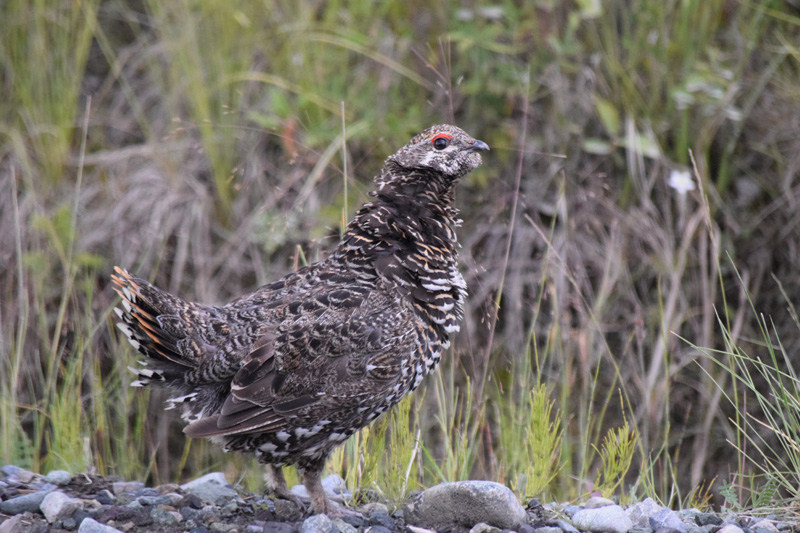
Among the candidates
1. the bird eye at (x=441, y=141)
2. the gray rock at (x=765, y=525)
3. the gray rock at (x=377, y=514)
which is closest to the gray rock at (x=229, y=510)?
the gray rock at (x=377, y=514)

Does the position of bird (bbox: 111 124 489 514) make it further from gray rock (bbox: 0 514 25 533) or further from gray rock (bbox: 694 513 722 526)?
gray rock (bbox: 694 513 722 526)

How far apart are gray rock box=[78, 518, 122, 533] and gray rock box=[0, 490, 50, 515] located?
39 cm

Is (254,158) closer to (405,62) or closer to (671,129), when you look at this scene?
(405,62)

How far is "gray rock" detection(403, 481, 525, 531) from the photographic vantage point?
301 cm

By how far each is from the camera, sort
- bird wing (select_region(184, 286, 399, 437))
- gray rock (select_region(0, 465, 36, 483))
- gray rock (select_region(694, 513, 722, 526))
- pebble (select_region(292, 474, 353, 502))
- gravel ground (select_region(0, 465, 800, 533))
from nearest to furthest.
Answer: gravel ground (select_region(0, 465, 800, 533)), gray rock (select_region(694, 513, 722, 526)), bird wing (select_region(184, 286, 399, 437)), gray rock (select_region(0, 465, 36, 483)), pebble (select_region(292, 474, 353, 502))

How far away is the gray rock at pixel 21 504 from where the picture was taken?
3.21 m

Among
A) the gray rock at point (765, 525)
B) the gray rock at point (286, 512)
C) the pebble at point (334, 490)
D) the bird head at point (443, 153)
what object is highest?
the bird head at point (443, 153)

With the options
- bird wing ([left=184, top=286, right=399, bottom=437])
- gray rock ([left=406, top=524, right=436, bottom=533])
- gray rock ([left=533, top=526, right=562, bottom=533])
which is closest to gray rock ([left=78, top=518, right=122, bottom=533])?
bird wing ([left=184, top=286, right=399, bottom=437])

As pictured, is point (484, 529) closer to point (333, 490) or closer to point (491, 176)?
point (333, 490)

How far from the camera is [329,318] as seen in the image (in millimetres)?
3432

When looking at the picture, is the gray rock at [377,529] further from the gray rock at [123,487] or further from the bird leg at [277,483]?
the gray rock at [123,487]

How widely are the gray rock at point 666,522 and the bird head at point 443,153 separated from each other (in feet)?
5.63

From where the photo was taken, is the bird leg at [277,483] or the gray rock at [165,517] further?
the bird leg at [277,483]

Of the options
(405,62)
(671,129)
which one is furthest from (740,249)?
(405,62)
